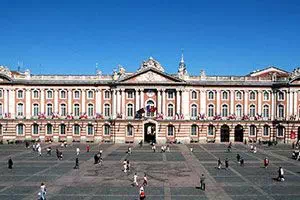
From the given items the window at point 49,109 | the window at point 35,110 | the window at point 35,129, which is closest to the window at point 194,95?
the window at point 49,109

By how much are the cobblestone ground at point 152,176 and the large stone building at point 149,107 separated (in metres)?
20.4

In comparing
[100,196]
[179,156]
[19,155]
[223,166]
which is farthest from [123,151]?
[100,196]

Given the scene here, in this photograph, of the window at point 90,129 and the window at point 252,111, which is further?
the window at point 252,111

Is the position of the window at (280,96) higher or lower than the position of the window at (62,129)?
higher

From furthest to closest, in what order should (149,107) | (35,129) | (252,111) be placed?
(252,111)
(35,129)
(149,107)

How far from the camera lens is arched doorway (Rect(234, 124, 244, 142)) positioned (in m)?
97.2

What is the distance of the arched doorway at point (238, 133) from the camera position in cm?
9725

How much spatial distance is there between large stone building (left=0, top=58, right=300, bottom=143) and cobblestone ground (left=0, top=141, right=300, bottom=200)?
67.0 feet

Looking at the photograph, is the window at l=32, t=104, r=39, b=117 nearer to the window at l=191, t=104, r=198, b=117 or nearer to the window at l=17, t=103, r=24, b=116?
the window at l=17, t=103, r=24, b=116

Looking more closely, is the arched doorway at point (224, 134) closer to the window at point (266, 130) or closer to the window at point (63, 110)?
the window at point (266, 130)

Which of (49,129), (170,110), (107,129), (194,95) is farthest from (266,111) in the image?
(49,129)

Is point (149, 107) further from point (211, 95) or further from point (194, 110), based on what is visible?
point (211, 95)

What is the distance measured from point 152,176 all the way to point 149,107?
44.3 meters

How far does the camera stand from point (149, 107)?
9412cm
